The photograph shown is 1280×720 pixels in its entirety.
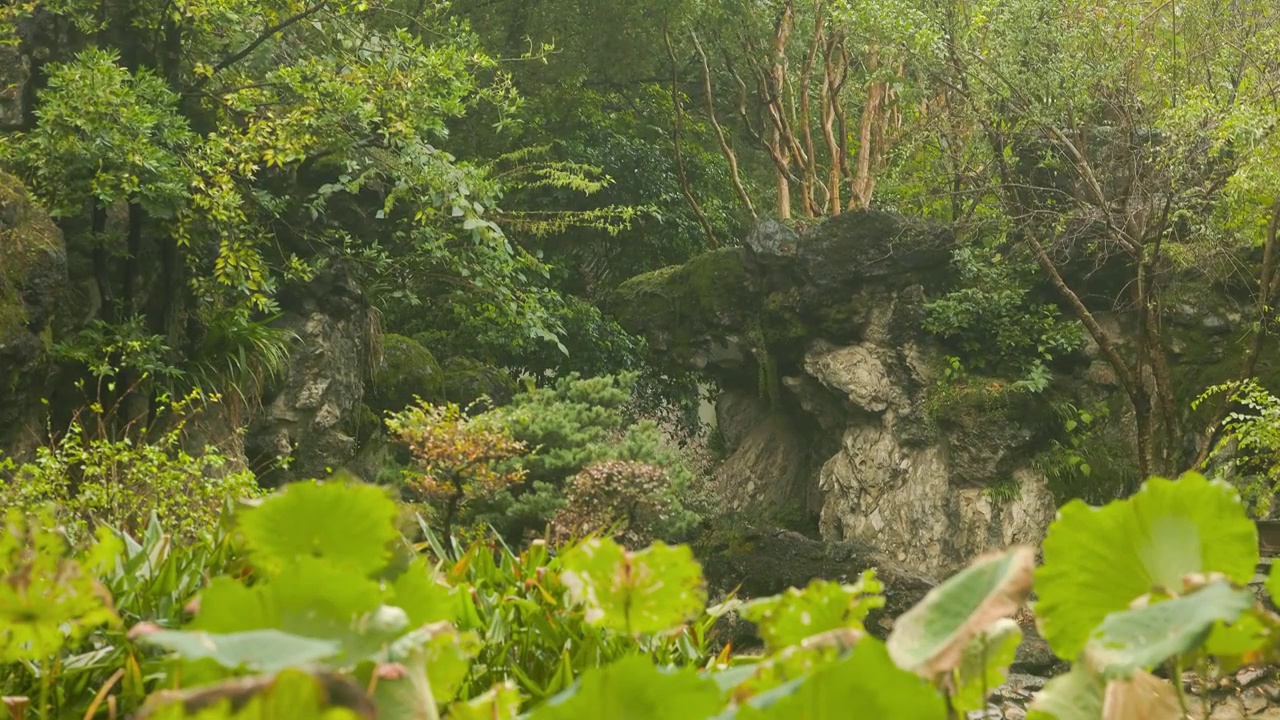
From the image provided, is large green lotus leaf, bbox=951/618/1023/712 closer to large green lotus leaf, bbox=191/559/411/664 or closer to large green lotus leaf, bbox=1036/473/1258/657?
large green lotus leaf, bbox=1036/473/1258/657

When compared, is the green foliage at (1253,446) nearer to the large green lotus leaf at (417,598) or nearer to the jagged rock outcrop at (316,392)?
the jagged rock outcrop at (316,392)

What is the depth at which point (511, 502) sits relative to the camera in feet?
26.6

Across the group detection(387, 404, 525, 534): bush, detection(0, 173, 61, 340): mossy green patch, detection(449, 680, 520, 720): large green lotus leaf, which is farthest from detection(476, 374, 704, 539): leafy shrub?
detection(449, 680, 520, 720): large green lotus leaf

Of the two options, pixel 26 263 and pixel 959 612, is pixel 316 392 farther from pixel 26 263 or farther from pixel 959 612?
pixel 959 612

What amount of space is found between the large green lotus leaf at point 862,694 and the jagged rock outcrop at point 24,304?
6351 mm

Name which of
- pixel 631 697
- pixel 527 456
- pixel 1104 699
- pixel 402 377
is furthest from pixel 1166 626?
pixel 402 377

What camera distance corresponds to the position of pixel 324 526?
0.59m

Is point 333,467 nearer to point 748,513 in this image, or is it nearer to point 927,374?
point 748,513

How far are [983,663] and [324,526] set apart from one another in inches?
13.3

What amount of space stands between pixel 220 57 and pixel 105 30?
2.59 ft

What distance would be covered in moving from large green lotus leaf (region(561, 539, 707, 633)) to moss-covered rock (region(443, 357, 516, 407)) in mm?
9007

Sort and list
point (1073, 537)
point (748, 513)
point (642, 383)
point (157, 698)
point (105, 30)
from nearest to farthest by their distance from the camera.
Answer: point (157, 698), point (1073, 537), point (105, 30), point (748, 513), point (642, 383)

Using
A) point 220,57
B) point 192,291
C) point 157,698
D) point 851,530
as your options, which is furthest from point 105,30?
point 157,698

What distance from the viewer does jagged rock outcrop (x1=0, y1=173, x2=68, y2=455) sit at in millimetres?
5930
